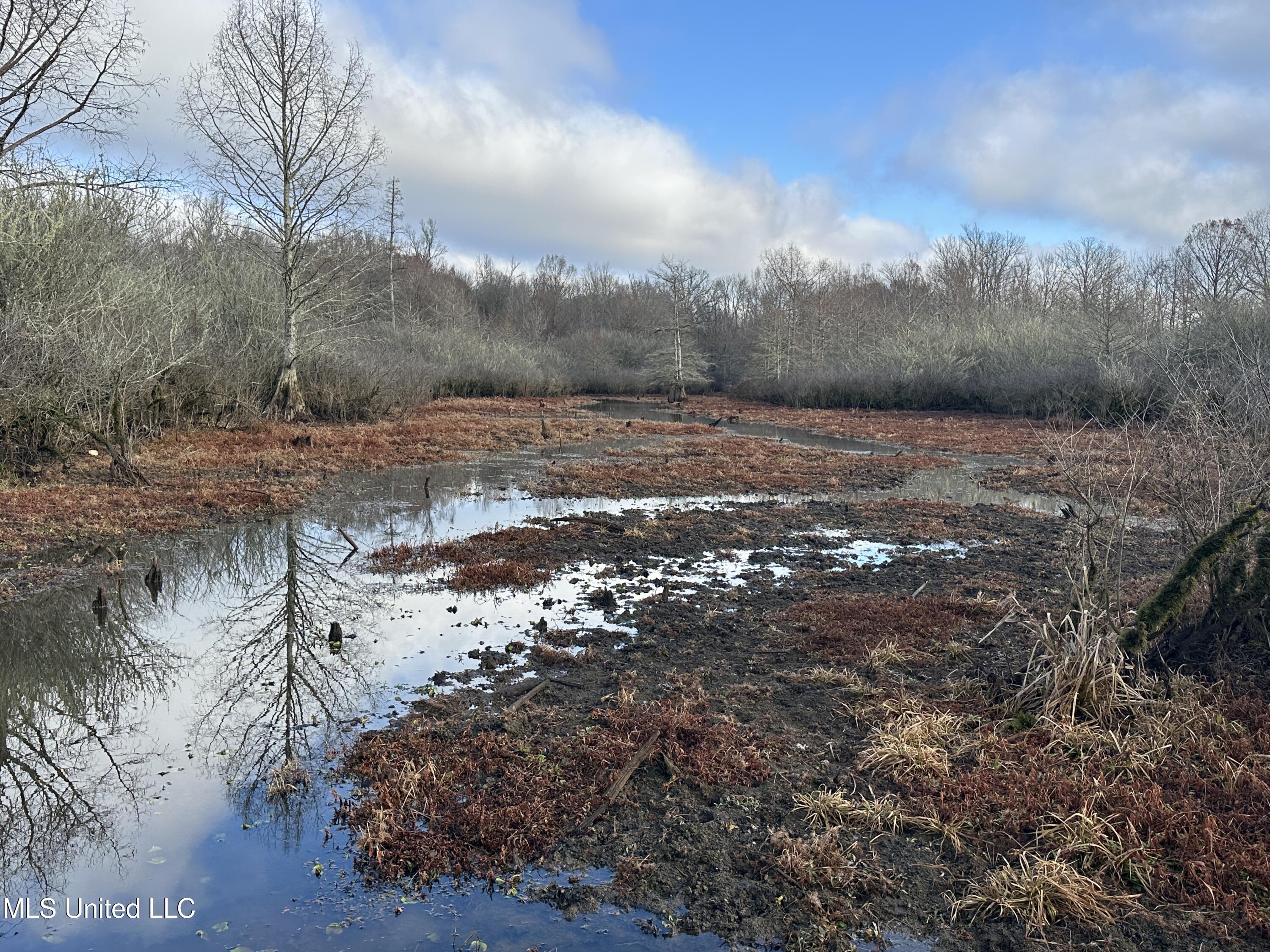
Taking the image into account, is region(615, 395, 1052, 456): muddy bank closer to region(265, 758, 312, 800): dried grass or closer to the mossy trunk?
the mossy trunk

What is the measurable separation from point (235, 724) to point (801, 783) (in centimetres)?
378

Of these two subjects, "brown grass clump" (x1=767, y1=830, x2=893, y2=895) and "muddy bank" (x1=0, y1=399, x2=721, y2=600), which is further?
"muddy bank" (x1=0, y1=399, x2=721, y2=600)

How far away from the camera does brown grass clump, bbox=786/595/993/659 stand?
7051mm

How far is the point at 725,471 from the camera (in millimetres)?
18672

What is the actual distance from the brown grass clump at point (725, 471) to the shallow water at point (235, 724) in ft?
17.1

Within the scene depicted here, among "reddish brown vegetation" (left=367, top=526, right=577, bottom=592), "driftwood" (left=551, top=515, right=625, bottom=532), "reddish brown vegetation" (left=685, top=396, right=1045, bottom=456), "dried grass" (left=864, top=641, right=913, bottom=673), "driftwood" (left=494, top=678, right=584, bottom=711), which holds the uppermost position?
"reddish brown vegetation" (left=685, top=396, right=1045, bottom=456)

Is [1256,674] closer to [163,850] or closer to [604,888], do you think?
[604,888]

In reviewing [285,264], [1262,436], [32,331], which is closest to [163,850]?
[1262,436]

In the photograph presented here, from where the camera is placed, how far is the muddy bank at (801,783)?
12.0ft

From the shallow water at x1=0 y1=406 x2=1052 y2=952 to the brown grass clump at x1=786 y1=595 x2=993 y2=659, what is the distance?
5.36 ft

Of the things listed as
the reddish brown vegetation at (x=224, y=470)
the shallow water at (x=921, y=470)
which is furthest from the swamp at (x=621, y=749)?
the shallow water at (x=921, y=470)

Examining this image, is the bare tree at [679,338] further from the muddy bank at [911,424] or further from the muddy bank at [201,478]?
the muddy bank at [201,478]

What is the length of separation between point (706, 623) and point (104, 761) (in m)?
4.78

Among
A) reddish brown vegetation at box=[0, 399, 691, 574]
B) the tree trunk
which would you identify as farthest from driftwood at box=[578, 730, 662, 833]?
the tree trunk
